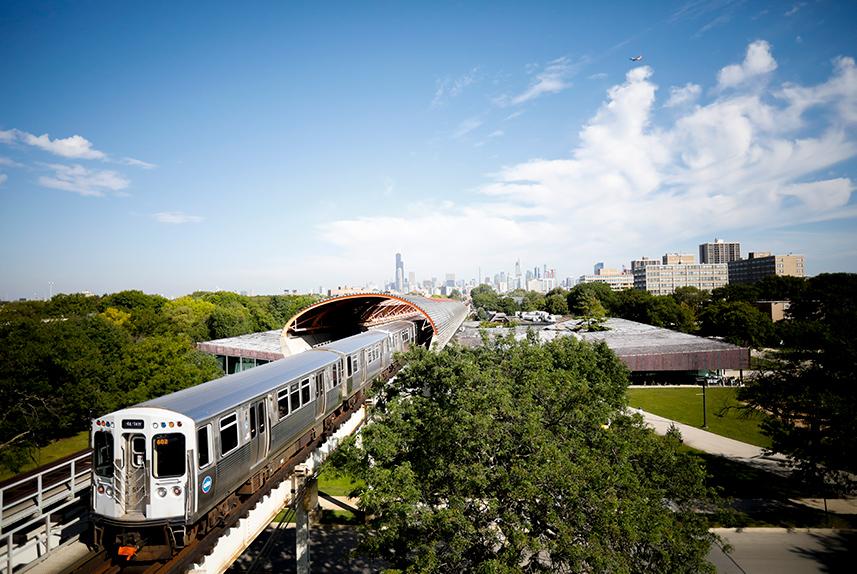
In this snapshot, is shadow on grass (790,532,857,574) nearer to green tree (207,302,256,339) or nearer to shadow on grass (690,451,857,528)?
shadow on grass (690,451,857,528)

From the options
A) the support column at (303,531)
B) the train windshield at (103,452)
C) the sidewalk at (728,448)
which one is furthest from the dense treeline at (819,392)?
the train windshield at (103,452)

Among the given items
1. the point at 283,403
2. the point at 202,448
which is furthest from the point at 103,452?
the point at 283,403

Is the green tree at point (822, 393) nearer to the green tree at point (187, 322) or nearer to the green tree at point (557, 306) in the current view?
the green tree at point (187, 322)

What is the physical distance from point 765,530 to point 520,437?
15.8 meters

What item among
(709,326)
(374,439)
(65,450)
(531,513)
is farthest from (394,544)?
(709,326)

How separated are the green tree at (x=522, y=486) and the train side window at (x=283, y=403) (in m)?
2.07

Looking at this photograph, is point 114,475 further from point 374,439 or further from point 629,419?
point 629,419

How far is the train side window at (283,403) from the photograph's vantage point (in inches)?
502

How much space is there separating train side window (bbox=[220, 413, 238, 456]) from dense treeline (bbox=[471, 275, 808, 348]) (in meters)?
51.6

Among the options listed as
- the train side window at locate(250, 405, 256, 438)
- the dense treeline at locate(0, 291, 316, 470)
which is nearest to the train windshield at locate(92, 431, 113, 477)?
the train side window at locate(250, 405, 256, 438)

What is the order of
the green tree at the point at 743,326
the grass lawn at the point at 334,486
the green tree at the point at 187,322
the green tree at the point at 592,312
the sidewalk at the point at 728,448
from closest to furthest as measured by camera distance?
the grass lawn at the point at 334,486, the sidewalk at the point at 728,448, the green tree at the point at 743,326, the green tree at the point at 592,312, the green tree at the point at 187,322

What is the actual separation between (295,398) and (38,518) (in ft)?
21.1

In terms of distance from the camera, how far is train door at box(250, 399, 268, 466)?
37.0 ft

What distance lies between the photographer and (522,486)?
9781mm
